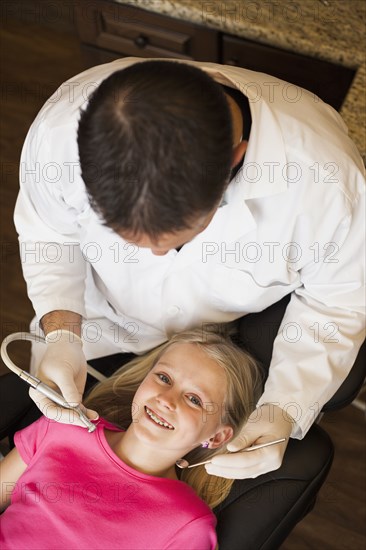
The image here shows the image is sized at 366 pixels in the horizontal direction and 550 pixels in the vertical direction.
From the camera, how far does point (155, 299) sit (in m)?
Answer: 1.42

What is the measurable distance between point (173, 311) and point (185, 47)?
97cm

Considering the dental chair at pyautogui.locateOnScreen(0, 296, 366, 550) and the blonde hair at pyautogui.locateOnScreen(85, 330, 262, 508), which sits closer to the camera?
the dental chair at pyautogui.locateOnScreen(0, 296, 366, 550)

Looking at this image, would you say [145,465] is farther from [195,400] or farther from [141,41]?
[141,41]

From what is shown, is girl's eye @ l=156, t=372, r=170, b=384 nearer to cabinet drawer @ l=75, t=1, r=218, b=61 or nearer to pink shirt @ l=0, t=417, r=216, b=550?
pink shirt @ l=0, t=417, r=216, b=550

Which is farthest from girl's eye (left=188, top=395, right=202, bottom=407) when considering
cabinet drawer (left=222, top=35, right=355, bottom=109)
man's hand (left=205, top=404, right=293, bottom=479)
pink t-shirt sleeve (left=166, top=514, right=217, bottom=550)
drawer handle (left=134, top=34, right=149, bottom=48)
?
drawer handle (left=134, top=34, right=149, bottom=48)

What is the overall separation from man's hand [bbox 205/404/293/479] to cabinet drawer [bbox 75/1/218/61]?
116 cm

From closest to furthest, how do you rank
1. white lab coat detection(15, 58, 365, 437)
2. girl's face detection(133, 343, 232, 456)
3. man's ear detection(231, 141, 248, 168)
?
man's ear detection(231, 141, 248, 168), white lab coat detection(15, 58, 365, 437), girl's face detection(133, 343, 232, 456)

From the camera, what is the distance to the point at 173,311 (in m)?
1.44

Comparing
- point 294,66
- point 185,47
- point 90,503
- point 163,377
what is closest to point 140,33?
point 185,47

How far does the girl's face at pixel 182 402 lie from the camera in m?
1.33

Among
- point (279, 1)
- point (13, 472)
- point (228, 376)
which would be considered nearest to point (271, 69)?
point (279, 1)

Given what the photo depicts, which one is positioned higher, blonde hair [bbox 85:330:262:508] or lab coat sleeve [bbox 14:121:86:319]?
lab coat sleeve [bbox 14:121:86:319]

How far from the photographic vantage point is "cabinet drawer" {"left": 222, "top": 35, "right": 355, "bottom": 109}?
176 centimetres

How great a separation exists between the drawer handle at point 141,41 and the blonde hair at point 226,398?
41.4 inches
